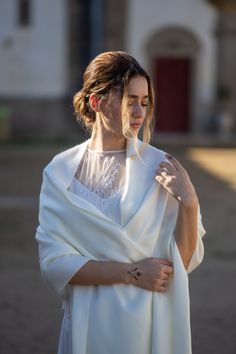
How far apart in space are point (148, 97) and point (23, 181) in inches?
493

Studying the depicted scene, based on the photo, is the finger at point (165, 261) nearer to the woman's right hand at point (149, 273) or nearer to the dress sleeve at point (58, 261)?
the woman's right hand at point (149, 273)

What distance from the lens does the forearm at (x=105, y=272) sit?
2.83m

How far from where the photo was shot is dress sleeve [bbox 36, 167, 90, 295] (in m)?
2.87

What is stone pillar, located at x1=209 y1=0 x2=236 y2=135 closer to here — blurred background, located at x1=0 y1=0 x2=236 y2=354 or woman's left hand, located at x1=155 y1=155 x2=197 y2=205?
blurred background, located at x1=0 y1=0 x2=236 y2=354

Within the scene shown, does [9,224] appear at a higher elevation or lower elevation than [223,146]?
higher

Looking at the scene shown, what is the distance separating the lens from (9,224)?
10.7 m

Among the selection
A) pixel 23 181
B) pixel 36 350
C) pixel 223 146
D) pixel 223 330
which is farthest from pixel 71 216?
pixel 223 146

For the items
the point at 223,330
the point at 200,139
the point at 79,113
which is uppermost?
the point at 79,113

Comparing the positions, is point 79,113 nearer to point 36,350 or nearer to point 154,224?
point 154,224

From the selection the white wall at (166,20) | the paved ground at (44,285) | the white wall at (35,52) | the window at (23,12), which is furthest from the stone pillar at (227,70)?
the paved ground at (44,285)

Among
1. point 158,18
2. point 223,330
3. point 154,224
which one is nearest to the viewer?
point 154,224

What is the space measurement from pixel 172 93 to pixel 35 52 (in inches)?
179

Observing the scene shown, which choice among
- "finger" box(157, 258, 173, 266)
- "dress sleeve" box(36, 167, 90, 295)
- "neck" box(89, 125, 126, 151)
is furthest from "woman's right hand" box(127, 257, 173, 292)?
"neck" box(89, 125, 126, 151)

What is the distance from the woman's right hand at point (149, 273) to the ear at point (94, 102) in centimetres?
54
